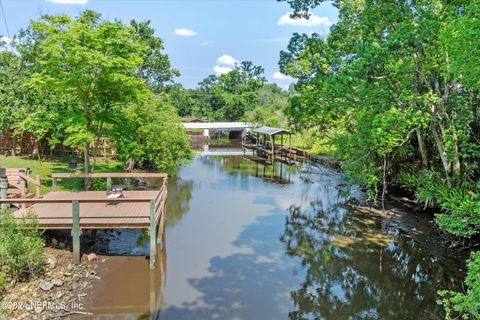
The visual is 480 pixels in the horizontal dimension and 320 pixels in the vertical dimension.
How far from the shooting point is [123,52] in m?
13.3

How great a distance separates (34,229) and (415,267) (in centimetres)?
1035

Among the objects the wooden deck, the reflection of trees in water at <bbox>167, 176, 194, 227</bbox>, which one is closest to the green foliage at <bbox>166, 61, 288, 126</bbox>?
the reflection of trees in water at <bbox>167, 176, 194, 227</bbox>

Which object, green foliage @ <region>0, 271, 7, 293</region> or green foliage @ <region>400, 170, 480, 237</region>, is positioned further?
green foliage @ <region>400, 170, 480, 237</region>

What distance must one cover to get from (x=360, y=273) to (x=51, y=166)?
1741 cm

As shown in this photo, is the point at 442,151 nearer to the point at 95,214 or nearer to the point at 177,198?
the point at 95,214

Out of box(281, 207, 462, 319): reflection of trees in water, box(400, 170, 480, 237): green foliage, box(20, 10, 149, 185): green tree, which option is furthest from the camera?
box(20, 10, 149, 185): green tree

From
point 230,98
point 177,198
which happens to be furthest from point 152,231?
point 230,98

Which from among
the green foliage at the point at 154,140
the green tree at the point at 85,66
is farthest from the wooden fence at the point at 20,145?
the green tree at the point at 85,66

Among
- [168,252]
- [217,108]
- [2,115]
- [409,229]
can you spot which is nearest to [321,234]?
[409,229]

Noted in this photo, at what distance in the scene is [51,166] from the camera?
20.4 m

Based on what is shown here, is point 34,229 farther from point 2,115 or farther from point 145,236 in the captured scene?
point 2,115

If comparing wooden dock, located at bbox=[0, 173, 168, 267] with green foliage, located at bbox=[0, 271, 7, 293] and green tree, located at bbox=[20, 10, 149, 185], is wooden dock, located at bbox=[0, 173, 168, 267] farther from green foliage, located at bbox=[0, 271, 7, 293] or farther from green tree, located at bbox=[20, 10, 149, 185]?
green tree, located at bbox=[20, 10, 149, 185]

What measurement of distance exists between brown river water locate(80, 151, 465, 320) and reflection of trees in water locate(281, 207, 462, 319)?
0.03 metres

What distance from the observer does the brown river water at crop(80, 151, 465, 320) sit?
8.27 meters
